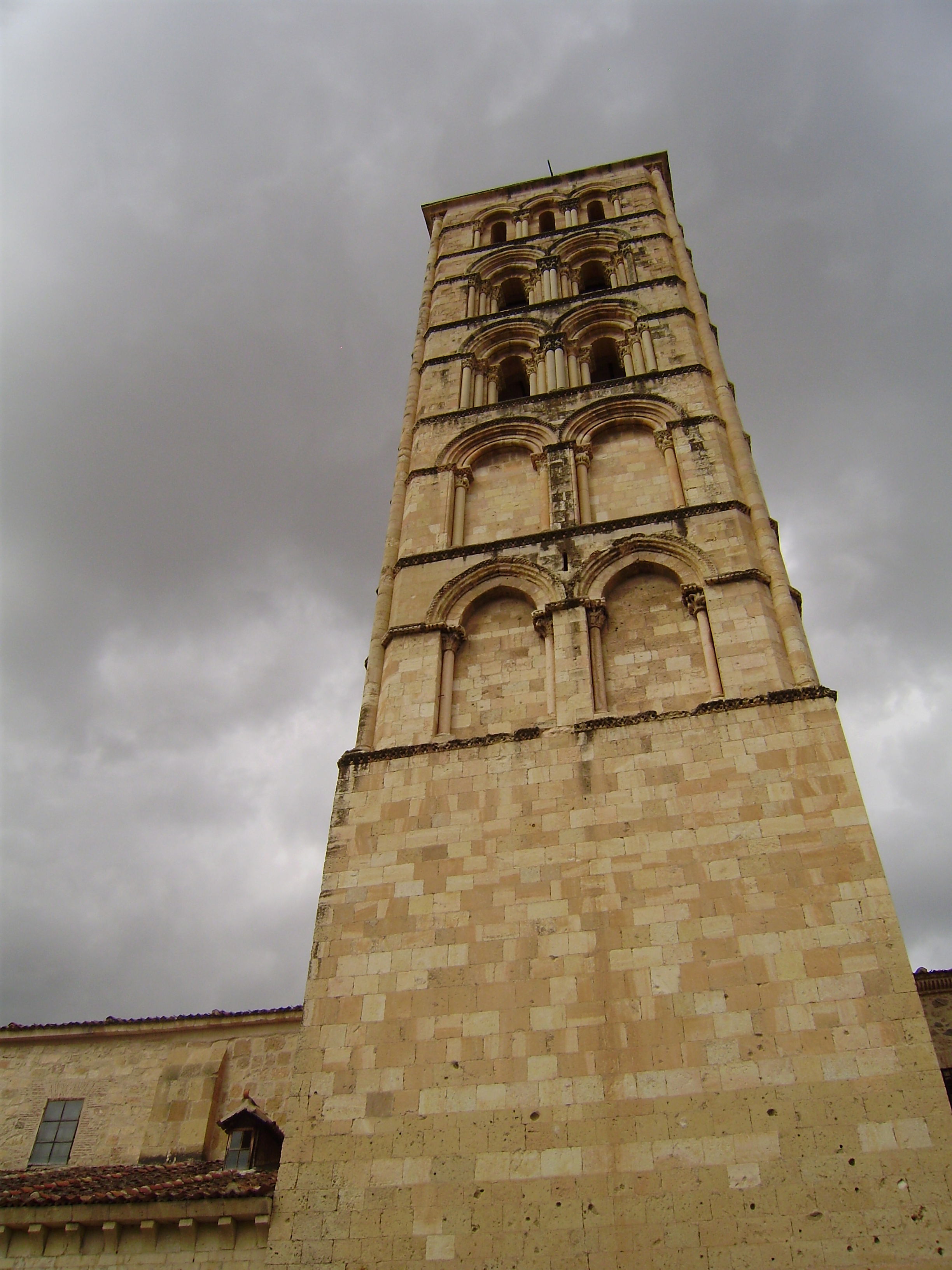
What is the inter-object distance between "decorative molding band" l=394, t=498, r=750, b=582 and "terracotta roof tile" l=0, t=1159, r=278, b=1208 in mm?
8485

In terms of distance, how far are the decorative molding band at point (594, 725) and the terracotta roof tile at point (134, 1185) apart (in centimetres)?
462

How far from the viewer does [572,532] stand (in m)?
14.2

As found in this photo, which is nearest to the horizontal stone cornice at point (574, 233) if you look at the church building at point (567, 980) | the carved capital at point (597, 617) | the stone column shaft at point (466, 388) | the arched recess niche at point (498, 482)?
the stone column shaft at point (466, 388)

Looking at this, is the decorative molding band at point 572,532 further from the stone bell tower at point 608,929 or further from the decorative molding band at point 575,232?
the decorative molding band at point 575,232

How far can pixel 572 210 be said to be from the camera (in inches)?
963

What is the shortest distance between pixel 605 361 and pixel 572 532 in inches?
286

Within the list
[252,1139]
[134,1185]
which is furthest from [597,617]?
[134,1185]

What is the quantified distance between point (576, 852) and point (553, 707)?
235 cm

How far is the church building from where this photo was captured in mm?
7898

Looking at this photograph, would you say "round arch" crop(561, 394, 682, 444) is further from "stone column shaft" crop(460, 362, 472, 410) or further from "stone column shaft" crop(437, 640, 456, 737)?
"stone column shaft" crop(437, 640, 456, 737)

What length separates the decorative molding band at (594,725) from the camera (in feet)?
35.6

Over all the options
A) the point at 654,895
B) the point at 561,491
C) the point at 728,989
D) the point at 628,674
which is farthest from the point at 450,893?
the point at 561,491

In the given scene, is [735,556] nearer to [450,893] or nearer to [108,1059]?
[450,893]

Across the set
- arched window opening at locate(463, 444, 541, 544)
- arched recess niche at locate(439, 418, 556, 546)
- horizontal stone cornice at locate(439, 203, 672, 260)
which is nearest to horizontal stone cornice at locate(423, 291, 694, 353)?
horizontal stone cornice at locate(439, 203, 672, 260)
